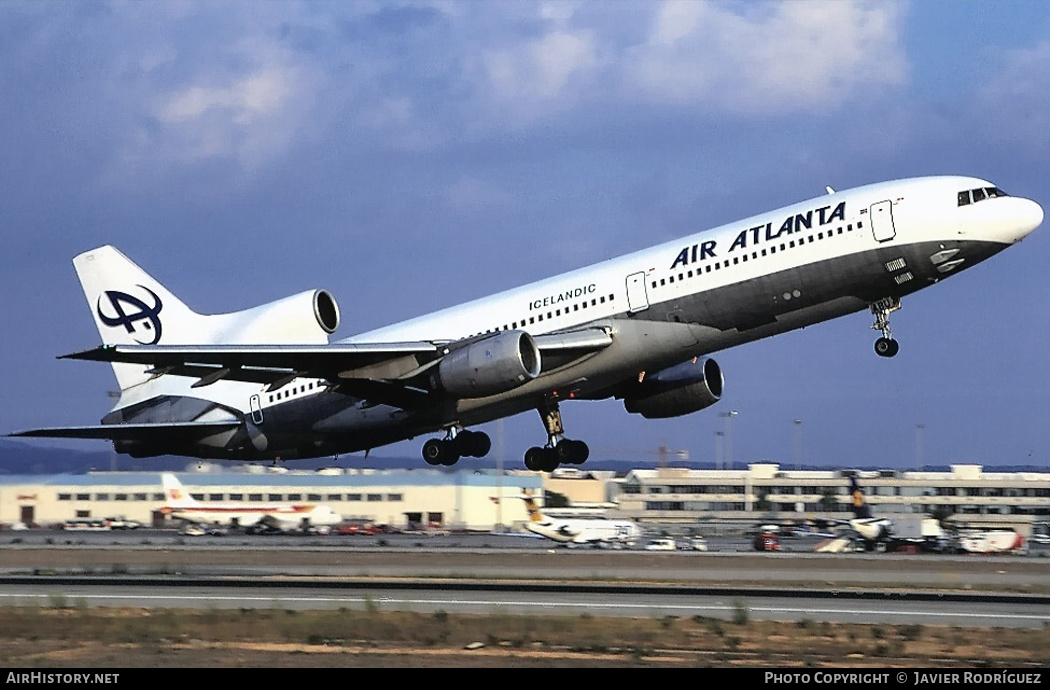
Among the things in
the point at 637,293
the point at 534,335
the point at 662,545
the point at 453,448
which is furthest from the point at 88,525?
the point at 637,293

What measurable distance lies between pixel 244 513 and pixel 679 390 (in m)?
36.6

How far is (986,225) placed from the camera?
112 ft

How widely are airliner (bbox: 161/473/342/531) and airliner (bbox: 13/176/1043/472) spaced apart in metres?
23.6

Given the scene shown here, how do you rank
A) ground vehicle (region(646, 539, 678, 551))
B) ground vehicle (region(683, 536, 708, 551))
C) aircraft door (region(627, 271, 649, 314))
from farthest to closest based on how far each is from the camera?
ground vehicle (region(683, 536, 708, 551)) → ground vehicle (region(646, 539, 678, 551)) → aircraft door (region(627, 271, 649, 314))

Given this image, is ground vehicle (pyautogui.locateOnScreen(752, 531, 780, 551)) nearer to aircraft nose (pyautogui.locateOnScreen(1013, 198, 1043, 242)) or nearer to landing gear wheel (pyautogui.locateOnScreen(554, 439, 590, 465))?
landing gear wheel (pyautogui.locateOnScreen(554, 439, 590, 465))

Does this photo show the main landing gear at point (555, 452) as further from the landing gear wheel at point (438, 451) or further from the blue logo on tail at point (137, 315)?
the blue logo on tail at point (137, 315)

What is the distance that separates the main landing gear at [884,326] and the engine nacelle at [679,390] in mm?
8143

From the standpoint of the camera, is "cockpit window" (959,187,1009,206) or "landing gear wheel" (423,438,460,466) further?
"landing gear wheel" (423,438,460,466)

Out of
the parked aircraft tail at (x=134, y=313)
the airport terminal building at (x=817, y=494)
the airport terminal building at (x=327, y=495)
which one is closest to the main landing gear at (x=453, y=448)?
the parked aircraft tail at (x=134, y=313)

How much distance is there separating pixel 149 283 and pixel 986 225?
2907 cm

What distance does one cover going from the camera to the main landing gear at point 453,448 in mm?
43062

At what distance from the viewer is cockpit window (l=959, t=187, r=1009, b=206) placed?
34422 millimetres

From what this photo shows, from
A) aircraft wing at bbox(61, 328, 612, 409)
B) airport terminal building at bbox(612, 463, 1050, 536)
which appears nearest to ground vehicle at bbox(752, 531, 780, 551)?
aircraft wing at bbox(61, 328, 612, 409)
